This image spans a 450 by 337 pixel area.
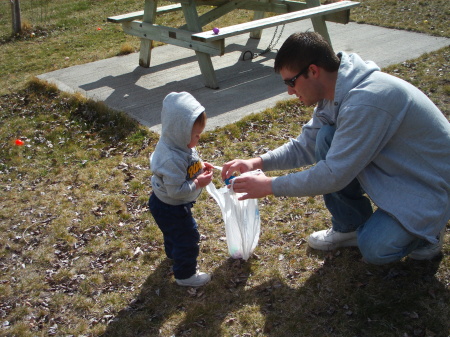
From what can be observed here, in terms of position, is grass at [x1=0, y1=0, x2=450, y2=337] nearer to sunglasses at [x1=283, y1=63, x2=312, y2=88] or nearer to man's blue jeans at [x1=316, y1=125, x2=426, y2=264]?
man's blue jeans at [x1=316, y1=125, x2=426, y2=264]

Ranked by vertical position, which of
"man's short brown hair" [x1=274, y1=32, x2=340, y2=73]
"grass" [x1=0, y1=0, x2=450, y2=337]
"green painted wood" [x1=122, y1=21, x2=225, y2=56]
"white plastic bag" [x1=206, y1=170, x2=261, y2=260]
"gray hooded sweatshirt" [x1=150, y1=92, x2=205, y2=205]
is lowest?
"grass" [x1=0, y1=0, x2=450, y2=337]

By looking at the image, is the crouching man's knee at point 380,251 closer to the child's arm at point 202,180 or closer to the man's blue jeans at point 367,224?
the man's blue jeans at point 367,224

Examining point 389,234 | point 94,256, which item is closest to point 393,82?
point 389,234

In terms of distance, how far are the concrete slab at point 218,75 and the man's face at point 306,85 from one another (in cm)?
268

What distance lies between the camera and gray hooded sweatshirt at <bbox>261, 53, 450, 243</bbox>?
2.52 metres

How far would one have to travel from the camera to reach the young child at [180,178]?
112 inches

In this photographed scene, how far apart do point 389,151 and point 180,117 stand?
120cm

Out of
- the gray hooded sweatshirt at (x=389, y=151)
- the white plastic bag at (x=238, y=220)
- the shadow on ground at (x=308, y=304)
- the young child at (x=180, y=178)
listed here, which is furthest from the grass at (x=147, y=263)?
the gray hooded sweatshirt at (x=389, y=151)

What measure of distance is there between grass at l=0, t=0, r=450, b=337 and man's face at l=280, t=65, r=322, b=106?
118cm

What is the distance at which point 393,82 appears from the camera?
2.55 metres

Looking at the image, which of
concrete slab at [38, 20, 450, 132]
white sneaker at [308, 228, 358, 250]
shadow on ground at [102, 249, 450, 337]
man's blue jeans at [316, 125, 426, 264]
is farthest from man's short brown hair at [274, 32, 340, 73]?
concrete slab at [38, 20, 450, 132]

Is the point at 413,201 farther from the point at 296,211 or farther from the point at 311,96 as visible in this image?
the point at 296,211

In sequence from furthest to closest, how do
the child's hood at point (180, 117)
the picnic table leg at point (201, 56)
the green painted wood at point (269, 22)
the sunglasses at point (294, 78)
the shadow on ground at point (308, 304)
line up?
the picnic table leg at point (201, 56) → the green painted wood at point (269, 22) → the child's hood at point (180, 117) → the shadow on ground at point (308, 304) → the sunglasses at point (294, 78)

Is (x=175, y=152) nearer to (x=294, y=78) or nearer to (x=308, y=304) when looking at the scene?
(x=294, y=78)
